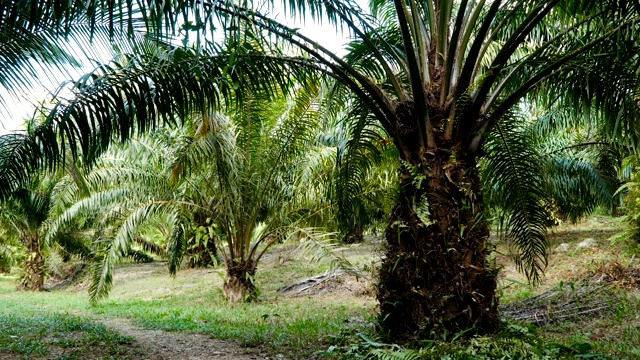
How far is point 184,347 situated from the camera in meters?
5.72

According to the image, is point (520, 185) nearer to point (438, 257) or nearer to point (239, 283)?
point (438, 257)

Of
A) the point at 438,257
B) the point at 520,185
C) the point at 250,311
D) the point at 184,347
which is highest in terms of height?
the point at 520,185

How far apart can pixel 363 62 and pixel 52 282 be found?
20865 millimetres

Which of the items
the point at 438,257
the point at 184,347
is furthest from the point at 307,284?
the point at 438,257

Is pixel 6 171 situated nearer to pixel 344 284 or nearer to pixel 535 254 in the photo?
pixel 535 254

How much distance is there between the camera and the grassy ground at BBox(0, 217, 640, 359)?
4676mm

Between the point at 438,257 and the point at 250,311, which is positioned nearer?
the point at 438,257

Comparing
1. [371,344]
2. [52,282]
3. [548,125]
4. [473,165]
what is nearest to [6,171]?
[371,344]

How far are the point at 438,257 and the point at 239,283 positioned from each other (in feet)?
21.0

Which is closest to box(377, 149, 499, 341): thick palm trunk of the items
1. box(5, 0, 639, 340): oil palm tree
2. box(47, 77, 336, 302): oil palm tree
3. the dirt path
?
box(5, 0, 639, 340): oil palm tree

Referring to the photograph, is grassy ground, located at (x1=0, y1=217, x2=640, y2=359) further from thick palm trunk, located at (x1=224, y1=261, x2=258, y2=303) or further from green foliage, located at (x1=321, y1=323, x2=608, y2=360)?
thick palm trunk, located at (x1=224, y1=261, x2=258, y2=303)

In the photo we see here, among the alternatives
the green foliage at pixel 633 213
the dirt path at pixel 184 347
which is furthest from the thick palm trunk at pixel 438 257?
the green foliage at pixel 633 213

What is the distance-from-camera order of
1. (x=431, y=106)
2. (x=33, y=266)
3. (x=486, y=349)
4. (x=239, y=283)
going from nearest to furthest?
(x=486, y=349), (x=431, y=106), (x=239, y=283), (x=33, y=266)

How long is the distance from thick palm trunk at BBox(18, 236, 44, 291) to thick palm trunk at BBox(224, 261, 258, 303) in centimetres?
1164
